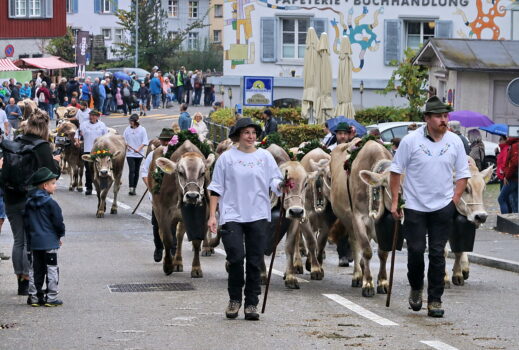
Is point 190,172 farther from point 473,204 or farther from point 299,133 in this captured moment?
point 299,133

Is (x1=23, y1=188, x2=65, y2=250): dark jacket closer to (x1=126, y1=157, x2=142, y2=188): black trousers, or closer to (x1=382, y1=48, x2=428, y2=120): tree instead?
(x1=126, y1=157, x2=142, y2=188): black trousers

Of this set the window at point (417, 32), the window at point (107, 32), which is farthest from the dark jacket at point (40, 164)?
the window at point (107, 32)

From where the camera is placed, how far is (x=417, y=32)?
160 feet

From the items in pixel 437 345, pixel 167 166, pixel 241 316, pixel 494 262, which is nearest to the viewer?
pixel 437 345

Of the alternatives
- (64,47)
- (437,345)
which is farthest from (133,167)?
(64,47)

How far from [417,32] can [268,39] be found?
5687mm

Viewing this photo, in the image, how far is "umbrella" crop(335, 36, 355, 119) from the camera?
1388 inches

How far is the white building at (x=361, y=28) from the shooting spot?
158 feet

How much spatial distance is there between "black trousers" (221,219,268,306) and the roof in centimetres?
2479

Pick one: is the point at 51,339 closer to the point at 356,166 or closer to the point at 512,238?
the point at 356,166

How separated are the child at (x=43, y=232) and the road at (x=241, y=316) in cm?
22

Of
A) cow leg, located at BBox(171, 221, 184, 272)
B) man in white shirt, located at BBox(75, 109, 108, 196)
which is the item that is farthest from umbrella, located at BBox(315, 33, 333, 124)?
cow leg, located at BBox(171, 221, 184, 272)

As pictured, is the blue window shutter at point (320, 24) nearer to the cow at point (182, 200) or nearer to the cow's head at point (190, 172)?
the cow at point (182, 200)

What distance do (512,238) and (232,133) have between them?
10.3 metres
